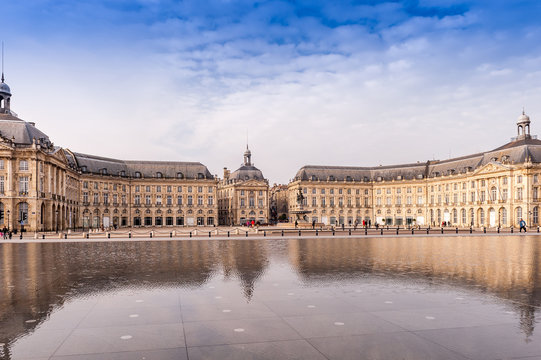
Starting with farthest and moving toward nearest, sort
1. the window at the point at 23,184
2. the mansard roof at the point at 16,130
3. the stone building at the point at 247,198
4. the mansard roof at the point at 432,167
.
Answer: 1. the stone building at the point at 247,198
2. the mansard roof at the point at 432,167
3. the mansard roof at the point at 16,130
4. the window at the point at 23,184

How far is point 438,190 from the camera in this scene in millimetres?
112312

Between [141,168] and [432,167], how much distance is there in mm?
→ 79485

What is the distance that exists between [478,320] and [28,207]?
72.5 metres

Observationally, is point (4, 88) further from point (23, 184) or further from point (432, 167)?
point (432, 167)

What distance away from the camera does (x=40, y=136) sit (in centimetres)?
7600

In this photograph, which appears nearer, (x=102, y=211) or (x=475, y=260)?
(x=475, y=260)

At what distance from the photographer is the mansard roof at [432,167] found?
8919 cm

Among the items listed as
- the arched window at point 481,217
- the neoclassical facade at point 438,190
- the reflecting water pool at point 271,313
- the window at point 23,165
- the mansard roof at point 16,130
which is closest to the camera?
the reflecting water pool at point 271,313

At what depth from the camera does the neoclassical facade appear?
8806 cm

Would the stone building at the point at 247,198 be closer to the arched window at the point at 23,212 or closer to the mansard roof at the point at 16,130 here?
the mansard roof at the point at 16,130

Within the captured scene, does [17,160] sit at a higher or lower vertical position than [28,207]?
higher

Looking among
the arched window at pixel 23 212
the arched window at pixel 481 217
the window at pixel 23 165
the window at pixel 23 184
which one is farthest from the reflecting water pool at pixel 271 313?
the arched window at pixel 481 217

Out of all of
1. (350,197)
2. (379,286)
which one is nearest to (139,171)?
(350,197)

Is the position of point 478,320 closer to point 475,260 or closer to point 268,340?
point 268,340
